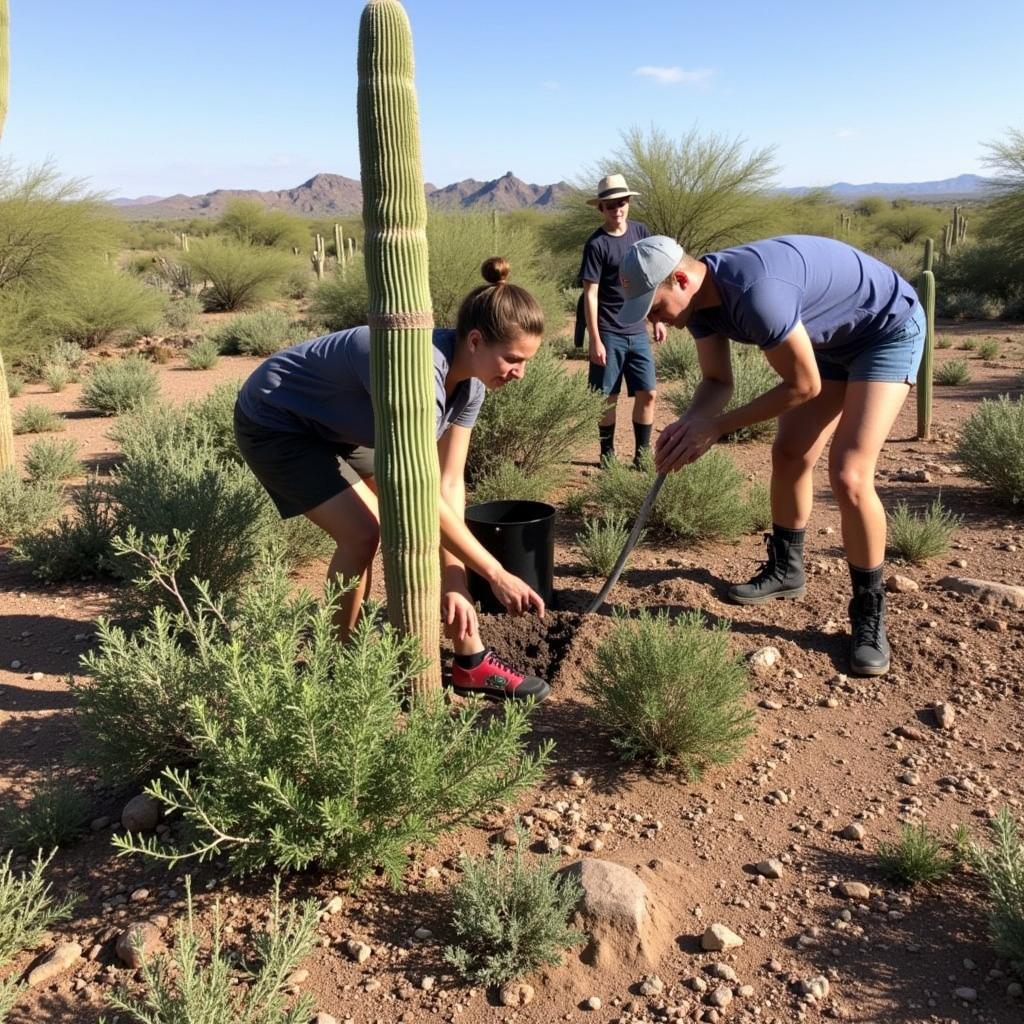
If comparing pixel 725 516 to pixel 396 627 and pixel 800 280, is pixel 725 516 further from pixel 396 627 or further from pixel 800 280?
pixel 396 627

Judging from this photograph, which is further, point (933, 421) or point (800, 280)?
point (933, 421)

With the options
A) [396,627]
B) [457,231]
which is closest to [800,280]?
[396,627]

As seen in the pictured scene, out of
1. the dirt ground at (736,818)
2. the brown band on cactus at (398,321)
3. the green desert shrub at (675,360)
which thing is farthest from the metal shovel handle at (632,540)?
the green desert shrub at (675,360)

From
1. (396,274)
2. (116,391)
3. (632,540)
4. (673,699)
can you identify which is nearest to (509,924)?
(673,699)

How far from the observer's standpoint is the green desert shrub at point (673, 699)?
3.09 metres

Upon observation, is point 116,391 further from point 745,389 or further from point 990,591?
point 990,591

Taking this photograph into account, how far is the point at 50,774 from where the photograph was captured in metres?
3.06

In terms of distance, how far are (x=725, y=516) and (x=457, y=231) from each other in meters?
11.0

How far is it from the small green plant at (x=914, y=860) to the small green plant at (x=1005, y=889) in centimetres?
9

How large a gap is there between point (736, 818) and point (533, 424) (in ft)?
13.6

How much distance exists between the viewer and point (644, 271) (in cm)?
330

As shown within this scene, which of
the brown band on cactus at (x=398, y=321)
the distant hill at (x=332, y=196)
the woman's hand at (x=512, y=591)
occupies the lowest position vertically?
the woman's hand at (x=512, y=591)

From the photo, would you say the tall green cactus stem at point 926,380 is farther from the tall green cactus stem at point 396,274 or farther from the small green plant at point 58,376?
the small green plant at point 58,376

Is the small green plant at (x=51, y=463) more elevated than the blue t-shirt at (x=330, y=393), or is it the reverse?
the blue t-shirt at (x=330, y=393)
